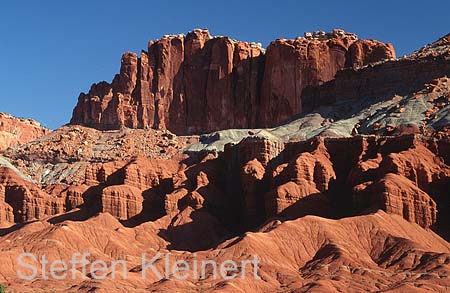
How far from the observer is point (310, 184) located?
430 feet

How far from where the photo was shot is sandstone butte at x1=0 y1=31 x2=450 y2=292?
107m

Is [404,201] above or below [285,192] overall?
below

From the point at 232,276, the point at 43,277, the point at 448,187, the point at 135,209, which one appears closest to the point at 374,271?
the point at 232,276

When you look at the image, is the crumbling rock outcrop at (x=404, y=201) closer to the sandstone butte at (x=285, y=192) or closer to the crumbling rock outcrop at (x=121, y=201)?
the sandstone butte at (x=285, y=192)

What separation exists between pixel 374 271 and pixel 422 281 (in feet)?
24.9

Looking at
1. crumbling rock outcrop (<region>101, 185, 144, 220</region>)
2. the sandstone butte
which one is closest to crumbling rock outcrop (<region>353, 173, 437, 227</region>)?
the sandstone butte

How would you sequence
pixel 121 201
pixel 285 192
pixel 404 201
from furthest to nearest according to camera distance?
1. pixel 121 201
2. pixel 285 192
3. pixel 404 201

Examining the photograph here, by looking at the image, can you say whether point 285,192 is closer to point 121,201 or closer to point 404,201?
point 404,201

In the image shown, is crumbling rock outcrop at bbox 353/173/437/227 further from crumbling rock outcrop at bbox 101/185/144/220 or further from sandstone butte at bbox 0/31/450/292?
crumbling rock outcrop at bbox 101/185/144/220

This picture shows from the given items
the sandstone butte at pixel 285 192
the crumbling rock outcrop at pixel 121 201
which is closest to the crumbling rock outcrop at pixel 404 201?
the sandstone butte at pixel 285 192

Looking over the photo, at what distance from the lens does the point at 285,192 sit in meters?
127

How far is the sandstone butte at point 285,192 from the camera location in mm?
107312

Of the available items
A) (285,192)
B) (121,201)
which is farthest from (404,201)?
(121,201)

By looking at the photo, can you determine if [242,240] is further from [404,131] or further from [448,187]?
[404,131]
